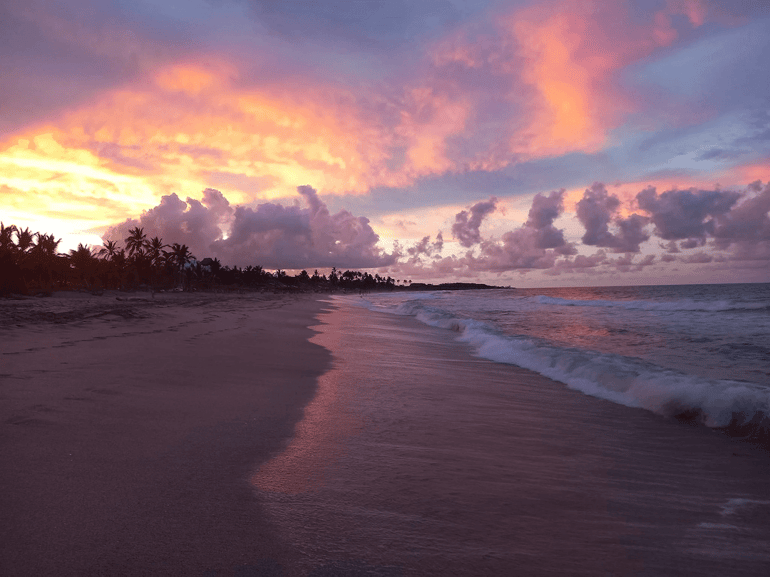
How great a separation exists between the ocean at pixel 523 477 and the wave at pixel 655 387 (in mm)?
32

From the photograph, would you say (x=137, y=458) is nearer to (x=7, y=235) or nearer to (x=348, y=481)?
(x=348, y=481)

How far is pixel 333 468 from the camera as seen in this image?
352 centimetres

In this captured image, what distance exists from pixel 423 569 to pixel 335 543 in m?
0.50

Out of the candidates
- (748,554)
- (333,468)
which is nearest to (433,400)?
(333,468)

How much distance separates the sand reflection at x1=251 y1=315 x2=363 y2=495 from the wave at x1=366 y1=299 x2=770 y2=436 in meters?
4.58

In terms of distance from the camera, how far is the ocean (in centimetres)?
247

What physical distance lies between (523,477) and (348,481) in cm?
146

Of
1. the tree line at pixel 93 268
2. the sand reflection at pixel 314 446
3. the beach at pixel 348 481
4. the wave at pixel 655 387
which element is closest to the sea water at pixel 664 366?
the wave at pixel 655 387

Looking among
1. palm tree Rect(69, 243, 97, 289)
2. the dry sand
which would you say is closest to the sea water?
the dry sand

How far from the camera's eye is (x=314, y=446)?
4.03m

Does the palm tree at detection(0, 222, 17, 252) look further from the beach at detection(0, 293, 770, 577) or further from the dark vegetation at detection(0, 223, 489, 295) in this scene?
the beach at detection(0, 293, 770, 577)

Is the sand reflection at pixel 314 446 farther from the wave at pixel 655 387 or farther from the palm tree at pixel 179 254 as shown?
the palm tree at pixel 179 254

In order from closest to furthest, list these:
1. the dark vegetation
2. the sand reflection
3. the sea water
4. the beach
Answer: the beach < the sand reflection < the sea water < the dark vegetation

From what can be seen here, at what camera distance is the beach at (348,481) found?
2316 millimetres
